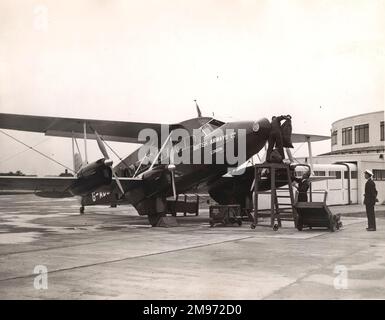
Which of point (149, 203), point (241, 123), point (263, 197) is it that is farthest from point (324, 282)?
point (263, 197)

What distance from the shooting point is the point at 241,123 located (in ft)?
45.8

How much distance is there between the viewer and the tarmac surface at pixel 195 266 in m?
5.50

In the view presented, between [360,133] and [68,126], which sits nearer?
[68,126]

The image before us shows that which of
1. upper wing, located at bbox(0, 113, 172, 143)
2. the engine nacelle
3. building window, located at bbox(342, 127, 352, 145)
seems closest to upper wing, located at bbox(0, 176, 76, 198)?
the engine nacelle

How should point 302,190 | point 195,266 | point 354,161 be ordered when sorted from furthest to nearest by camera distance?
1. point 354,161
2. point 302,190
3. point 195,266

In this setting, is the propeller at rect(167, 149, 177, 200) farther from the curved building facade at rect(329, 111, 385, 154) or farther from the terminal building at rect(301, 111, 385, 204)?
the curved building facade at rect(329, 111, 385, 154)

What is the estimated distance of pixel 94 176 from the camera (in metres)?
13.7

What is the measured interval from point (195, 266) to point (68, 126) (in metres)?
Answer: 9.40

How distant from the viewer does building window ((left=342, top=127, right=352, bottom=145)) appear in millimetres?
46906

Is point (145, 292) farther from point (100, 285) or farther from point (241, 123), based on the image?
point (241, 123)

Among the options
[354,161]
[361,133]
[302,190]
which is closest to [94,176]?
[302,190]

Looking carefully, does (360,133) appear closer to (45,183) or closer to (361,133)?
(361,133)

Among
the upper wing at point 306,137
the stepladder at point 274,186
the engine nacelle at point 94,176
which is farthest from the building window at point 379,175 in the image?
the engine nacelle at point 94,176
